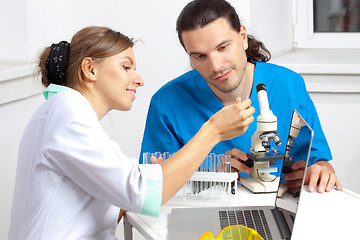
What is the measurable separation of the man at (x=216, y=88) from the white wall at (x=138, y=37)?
2.01 feet

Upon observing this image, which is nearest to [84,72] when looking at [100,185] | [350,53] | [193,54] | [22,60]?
[100,185]

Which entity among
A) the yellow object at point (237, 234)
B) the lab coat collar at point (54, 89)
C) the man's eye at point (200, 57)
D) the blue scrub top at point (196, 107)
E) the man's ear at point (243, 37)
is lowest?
the yellow object at point (237, 234)

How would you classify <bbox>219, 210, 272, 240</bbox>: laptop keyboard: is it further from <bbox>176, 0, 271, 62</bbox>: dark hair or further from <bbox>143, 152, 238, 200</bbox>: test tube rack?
<bbox>176, 0, 271, 62</bbox>: dark hair

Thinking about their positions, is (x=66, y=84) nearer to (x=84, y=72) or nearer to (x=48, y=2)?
(x=84, y=72)

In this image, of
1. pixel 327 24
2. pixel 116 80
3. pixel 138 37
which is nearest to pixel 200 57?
pixel 116 80

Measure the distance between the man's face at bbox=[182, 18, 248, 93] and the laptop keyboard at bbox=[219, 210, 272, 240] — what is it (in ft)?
1.59

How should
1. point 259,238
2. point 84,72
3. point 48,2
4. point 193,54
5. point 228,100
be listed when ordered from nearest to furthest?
point 259,238 < point 84,72 < point 193,54 < point 228,100 < point 48,2

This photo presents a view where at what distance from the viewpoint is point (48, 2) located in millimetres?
2414

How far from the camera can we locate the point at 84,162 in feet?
3.60

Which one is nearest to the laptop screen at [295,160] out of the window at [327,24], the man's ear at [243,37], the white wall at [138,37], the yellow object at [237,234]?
the yellow object at [237,234]

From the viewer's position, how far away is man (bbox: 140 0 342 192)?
5.30 feet

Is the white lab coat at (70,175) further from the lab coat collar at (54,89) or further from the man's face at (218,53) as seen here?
the man's face at (218,53)

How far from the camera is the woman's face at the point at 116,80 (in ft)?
4.35

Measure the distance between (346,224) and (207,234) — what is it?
35 centimetres
